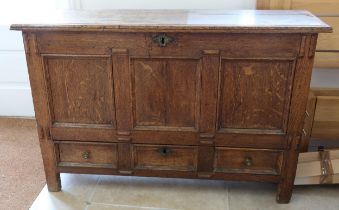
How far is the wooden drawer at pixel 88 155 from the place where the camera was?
1.74m

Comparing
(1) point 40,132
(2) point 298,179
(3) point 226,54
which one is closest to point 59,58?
(1) point 40,132

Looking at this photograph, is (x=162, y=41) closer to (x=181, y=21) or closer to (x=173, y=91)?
(x=181, y=21)

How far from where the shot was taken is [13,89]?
8.23 ft

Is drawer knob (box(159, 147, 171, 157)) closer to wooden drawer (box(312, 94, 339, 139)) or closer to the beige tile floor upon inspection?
the beige tile floor

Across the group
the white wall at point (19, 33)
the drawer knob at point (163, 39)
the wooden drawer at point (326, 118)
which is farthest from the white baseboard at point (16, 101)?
the wooden drawer at point (326, 118)

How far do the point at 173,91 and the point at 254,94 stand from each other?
350 millimetres

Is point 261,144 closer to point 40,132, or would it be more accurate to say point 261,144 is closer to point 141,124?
point 141,124

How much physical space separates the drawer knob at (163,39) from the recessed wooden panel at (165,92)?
79mm

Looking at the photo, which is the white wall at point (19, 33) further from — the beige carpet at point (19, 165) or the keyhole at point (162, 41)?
the keyhole at point (162, 41)

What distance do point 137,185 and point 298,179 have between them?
833mm

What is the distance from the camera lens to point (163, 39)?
4.75 feet

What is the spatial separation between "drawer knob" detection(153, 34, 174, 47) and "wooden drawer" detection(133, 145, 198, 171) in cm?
50

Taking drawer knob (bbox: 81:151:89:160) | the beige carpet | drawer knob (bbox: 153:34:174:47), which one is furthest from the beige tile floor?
drawer knob (bbox: 153:34:174:47)

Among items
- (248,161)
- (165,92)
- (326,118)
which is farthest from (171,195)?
(326,118)
